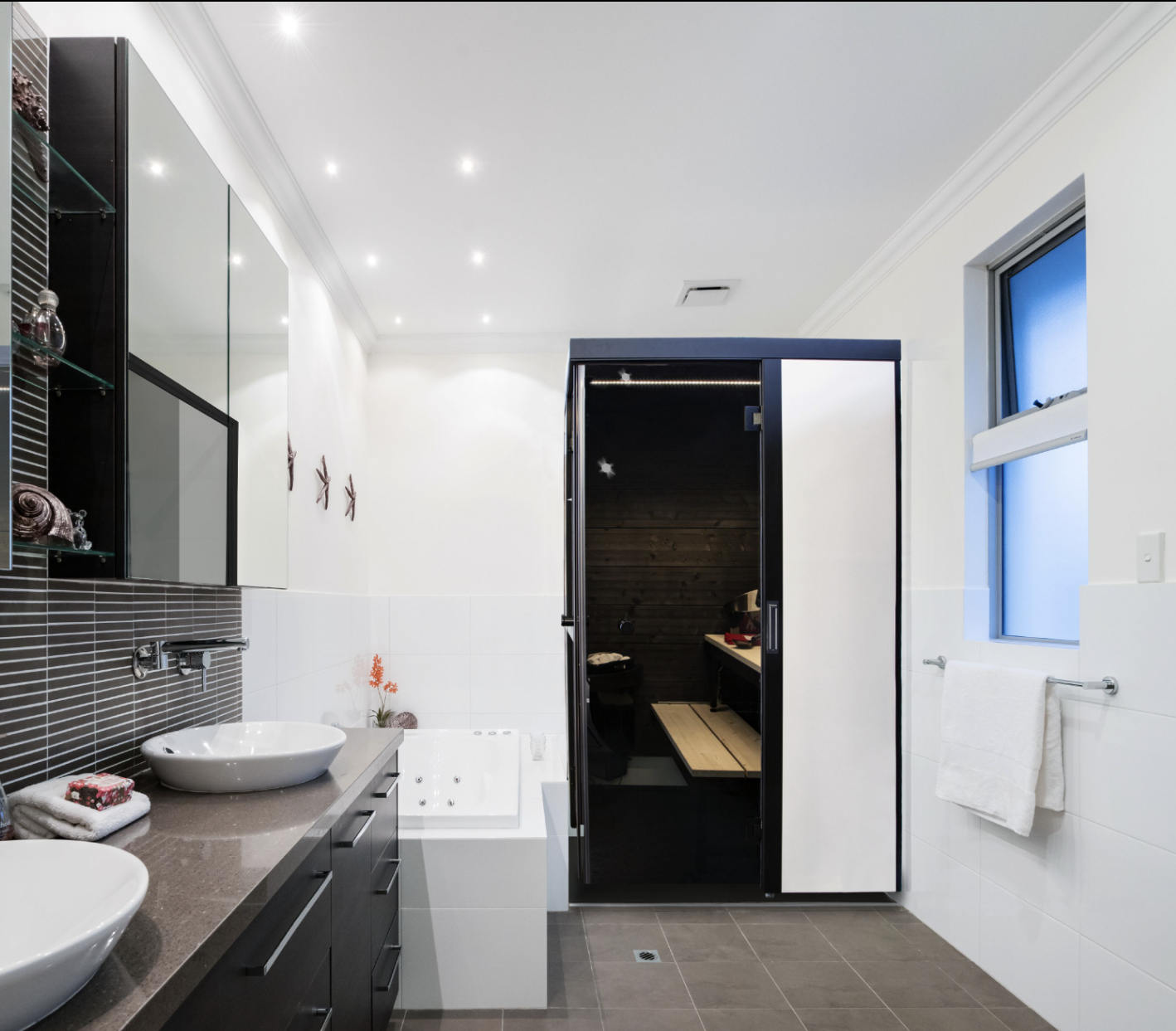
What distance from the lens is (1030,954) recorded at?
84.1 inches

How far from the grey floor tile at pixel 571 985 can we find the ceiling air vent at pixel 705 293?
2.60m

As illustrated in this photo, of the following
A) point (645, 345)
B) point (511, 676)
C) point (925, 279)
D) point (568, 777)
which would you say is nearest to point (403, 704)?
point (511, 676)

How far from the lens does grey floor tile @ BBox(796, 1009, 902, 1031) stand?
2.08 meters

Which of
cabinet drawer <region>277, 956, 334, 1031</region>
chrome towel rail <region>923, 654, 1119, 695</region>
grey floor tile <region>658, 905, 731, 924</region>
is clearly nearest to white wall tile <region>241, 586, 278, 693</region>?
cabinet drawer <region>277, 956, 334, 1031</region>

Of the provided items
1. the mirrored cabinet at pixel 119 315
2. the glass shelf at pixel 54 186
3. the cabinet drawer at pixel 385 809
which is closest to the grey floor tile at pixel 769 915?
the cabinet drawer at pixel 385 809

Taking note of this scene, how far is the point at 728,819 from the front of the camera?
2.84 metres

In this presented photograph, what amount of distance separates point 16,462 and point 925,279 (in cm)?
272

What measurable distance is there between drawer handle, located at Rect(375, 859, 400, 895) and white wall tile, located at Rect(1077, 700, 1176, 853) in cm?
176

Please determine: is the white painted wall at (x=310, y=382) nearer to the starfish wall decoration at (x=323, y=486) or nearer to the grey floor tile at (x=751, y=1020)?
the starfish wall decoration at (x=323, y=486)

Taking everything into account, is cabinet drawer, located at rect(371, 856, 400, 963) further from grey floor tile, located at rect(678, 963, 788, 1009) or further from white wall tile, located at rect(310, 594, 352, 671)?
white wall tile, located at rect(310, 594, 352, 671)

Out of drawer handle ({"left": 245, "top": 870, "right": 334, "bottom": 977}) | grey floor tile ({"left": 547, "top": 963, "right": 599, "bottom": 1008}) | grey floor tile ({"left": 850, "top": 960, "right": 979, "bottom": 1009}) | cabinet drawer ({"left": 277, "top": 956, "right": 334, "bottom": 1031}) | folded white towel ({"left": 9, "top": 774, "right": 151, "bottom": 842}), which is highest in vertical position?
folded white towel ({"left": 9, "top": 774, "right": 151, "bottom": 842})

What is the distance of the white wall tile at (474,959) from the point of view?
86.4 inches

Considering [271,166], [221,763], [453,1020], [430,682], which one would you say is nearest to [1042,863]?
[453,1020]

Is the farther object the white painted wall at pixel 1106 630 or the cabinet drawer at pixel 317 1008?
the white painted wall at pixel 1106 630
